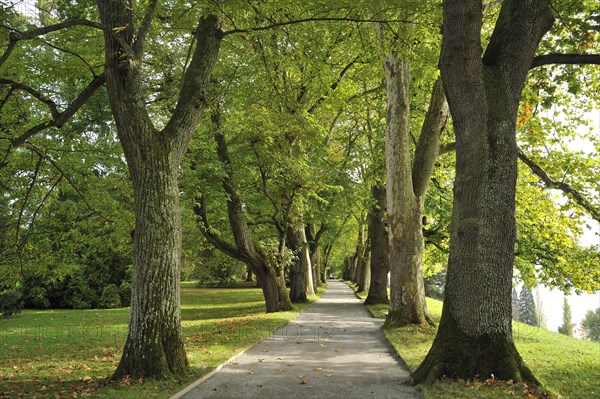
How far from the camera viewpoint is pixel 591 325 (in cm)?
9319

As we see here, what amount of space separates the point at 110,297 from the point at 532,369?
2303 cm

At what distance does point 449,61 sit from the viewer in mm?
6961

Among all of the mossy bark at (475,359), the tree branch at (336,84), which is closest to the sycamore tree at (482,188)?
the mossy bark at (475,359)

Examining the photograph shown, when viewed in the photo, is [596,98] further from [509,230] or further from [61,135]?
[61,135]

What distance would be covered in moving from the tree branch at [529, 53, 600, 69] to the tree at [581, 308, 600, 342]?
92.7 metres

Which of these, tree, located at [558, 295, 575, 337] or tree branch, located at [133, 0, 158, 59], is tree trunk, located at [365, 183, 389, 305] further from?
tree, located at [558, 295, 575, 337]

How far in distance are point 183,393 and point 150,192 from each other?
10.0 ft

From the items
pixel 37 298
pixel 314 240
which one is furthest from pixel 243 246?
pixel 314 240

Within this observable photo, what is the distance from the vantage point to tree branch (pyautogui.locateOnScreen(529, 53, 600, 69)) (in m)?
6.99

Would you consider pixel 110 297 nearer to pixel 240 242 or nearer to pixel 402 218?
pixel 240 242

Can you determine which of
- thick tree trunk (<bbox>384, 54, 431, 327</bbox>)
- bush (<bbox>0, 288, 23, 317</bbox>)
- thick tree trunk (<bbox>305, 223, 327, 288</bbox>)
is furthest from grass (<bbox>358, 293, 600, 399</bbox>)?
thick tree trunk (<bbox>305, 223, 327, 288</bbox>)

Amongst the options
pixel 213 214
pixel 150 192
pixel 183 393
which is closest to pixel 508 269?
pixel 183 393

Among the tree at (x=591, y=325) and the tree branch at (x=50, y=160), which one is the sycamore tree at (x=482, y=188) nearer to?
the tree branch at (x=50, y=160)

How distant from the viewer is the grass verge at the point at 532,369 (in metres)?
5.73
